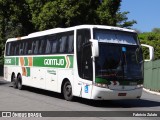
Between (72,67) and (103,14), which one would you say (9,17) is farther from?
(72,67)

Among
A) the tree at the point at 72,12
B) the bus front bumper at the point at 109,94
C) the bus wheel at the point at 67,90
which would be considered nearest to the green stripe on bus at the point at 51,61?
the bus wheel at the point at 67,90

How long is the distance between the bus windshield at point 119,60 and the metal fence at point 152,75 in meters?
11.8

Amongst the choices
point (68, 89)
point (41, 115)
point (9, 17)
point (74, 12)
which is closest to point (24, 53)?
point (68, 89)

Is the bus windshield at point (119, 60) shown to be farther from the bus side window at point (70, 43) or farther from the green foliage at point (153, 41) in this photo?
the green foliage at point (153, 41)

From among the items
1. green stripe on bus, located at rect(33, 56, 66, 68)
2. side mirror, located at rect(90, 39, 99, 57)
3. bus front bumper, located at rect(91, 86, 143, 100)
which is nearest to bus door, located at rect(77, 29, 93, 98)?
bus front bumper, located at rect(91, 86, 143, 100)

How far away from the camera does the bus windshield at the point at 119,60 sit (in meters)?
15.5

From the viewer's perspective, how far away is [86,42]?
53.0 ft

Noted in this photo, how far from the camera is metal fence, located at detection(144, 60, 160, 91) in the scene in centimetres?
→ 2797

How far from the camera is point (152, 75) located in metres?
29.4

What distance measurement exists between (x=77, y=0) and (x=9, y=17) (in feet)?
32.0

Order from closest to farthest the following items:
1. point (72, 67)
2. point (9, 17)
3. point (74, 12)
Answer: point (72, 67) < point (74, 12) < point (9, 17)

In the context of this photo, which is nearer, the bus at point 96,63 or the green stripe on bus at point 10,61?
the bus at point 96,63

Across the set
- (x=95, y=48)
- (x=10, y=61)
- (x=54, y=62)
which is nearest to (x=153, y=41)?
(x=10, y=61)

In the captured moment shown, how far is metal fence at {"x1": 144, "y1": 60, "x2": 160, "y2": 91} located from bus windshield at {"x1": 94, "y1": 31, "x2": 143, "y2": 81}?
1185 cm
